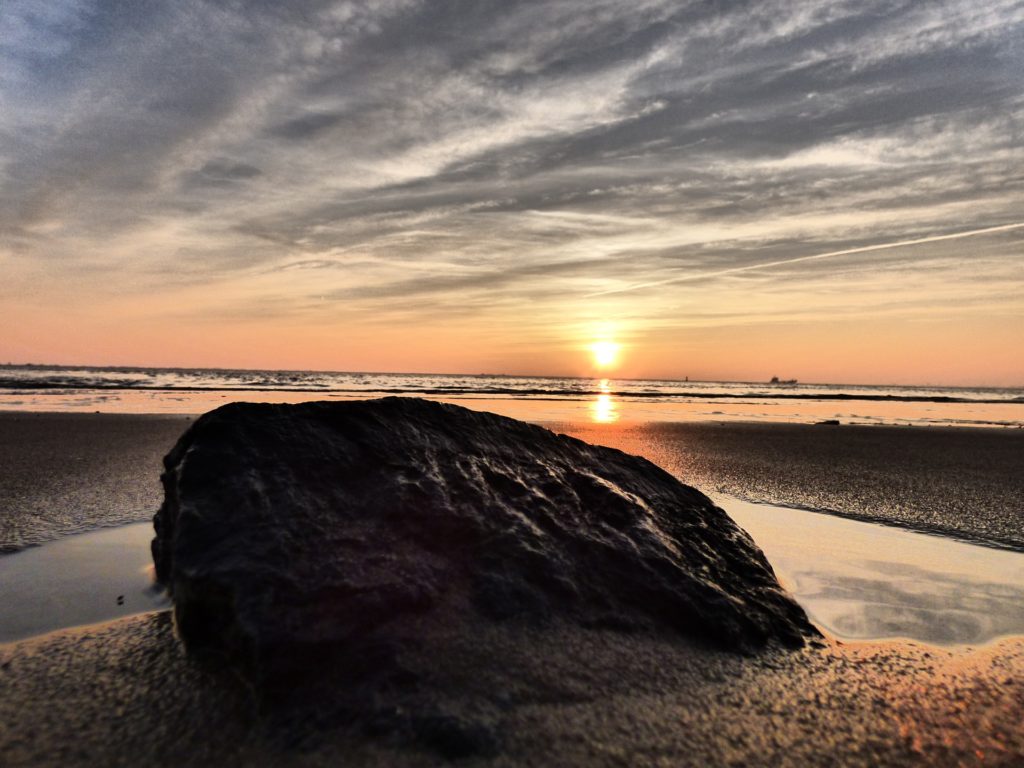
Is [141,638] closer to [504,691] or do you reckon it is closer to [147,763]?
[147,763]

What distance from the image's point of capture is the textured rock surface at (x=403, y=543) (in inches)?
111

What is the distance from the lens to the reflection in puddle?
380 centimetres

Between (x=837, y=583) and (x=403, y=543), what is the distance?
11.3 feet

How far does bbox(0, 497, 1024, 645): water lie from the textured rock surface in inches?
17.1

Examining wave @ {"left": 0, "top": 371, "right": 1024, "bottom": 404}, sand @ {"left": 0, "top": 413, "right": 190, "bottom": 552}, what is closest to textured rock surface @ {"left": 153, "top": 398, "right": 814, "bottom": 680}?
sand @ {"left": 0, "top": 413, "right": 190, "bottom": 552}

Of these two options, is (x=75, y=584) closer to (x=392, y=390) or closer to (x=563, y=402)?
(x=563, y=402)

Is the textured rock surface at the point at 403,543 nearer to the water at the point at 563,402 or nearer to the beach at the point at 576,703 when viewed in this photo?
the beach at the point at 576,703

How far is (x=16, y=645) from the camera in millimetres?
3158

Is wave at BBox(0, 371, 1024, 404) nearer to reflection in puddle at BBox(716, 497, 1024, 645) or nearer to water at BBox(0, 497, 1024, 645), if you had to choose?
reflection in puddle at BBox(716, 497, 1024, 645)

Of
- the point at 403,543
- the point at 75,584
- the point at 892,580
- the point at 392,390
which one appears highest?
the point at 403,543

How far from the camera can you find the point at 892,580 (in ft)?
15.5

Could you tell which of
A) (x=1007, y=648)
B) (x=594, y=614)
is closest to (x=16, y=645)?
(x=594, y=614)

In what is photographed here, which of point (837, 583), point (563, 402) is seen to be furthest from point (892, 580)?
point (563, 402)

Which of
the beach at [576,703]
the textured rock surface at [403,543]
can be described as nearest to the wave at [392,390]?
the textured rock surface at [403,543]
